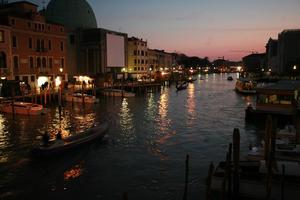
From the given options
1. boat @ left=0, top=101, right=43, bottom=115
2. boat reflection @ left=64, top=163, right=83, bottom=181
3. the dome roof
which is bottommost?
boat reflection @ left=64, top=163, right=83, bottom=181

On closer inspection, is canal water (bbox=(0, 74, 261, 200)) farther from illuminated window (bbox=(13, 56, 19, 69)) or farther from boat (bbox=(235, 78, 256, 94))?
boat (bbox=(235, 78, 256, 94))

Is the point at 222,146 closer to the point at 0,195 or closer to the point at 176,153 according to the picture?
the point at 176,153

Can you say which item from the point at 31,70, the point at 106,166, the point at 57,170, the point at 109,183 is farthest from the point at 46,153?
the point at 31,70

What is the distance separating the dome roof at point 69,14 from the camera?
86.6 m

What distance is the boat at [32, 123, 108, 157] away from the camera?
2330 centimetres

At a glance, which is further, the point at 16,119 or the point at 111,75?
the point at 111,75

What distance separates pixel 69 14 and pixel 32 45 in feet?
99.7

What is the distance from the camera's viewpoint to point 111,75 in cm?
8681

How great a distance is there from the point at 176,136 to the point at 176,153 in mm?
6074

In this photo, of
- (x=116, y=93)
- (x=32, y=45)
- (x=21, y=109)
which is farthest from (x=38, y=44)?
(x=21, y=109)

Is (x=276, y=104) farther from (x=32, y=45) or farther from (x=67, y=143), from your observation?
(x=32, y=45)

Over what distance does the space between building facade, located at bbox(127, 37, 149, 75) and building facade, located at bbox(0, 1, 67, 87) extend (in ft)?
124

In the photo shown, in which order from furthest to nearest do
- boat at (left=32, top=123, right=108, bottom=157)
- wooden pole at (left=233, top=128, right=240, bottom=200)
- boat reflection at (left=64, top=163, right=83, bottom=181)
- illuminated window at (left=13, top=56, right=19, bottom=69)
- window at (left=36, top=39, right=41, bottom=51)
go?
1. window at (left=36, top=39, right=41, bottom=51)
2. illuminated window at (left=13, top=56, right=19, bottom=69)
3. boat at (left=32, top=123, right=108, bottom=157)
4. boat reflection at (left=64, top=163, right=83, bottom=181)
5. wooden pole at (left=233, top=128, right=240, bottom=200)

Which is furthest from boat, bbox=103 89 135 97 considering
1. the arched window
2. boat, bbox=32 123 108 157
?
boat, bbox=32 123 108 157
